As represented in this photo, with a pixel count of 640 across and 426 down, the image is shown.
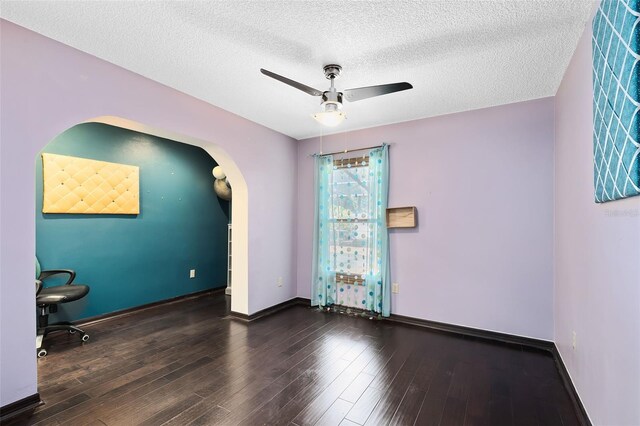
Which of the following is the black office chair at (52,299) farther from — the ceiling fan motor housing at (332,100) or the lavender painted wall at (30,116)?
the ceiling fan motor housing at (332,100)

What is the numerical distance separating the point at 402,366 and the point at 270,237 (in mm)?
2306

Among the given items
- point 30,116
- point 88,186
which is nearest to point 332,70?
point 30,116

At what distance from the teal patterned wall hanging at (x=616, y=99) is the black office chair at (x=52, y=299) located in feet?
13.3

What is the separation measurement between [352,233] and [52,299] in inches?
129

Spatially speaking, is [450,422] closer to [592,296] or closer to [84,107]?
[592,296]

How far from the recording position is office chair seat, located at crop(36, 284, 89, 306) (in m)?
2.70

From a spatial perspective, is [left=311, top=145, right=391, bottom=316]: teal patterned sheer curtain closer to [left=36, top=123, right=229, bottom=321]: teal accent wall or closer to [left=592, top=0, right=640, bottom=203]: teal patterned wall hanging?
[left=36, top=123, right=229, bottom=321]: teal accent wall

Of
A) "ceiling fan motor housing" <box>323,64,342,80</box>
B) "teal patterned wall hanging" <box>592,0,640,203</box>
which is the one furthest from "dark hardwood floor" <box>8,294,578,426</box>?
"ceiling fan motor housing" <box>323,64,342,80</box>

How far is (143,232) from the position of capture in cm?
405

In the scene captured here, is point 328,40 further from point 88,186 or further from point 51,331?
point 51,331

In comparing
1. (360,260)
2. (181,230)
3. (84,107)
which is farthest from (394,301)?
(84,107)

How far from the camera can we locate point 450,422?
1821 mm

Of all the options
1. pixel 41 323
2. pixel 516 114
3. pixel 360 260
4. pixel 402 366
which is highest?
pixel 516 114

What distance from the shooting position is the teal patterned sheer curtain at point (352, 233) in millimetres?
3729
